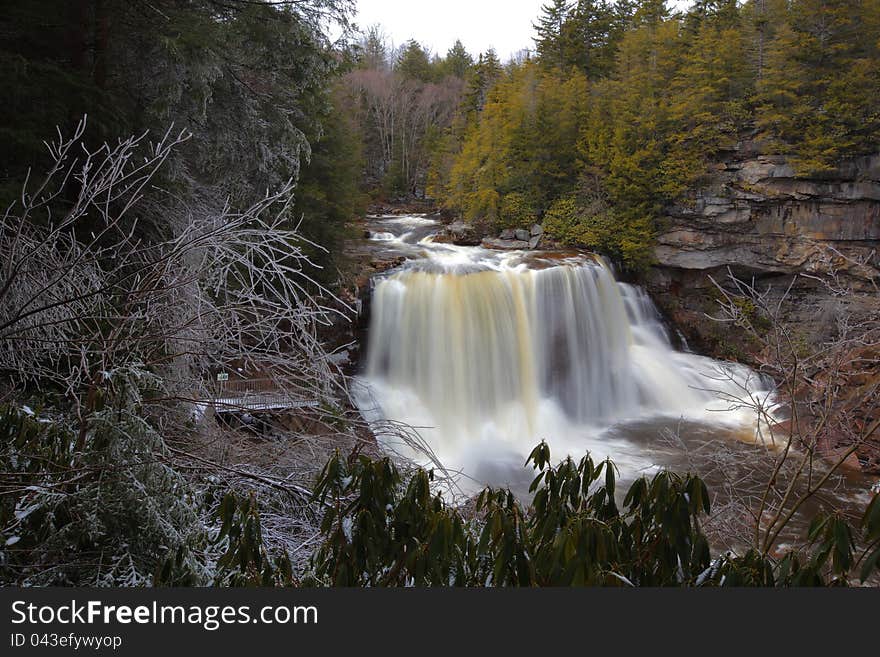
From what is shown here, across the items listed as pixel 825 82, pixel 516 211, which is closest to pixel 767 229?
pixel 825 82

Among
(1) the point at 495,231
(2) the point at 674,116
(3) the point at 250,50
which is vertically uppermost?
(2) the point at 674,116

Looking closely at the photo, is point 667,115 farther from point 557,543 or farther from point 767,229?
point 557,543

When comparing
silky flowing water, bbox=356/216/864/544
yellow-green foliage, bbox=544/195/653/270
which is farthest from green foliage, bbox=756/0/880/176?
silky flowing water, bbox=356/216/864/544

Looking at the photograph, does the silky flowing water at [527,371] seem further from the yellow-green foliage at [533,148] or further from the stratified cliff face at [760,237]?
the yellow-green foliage at [533,148]

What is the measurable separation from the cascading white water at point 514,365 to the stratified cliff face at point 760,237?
233 centimetres

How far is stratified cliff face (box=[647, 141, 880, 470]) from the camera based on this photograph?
1596cm

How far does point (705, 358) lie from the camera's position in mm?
16391

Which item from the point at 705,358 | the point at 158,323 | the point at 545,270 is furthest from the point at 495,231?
the point at 158,323

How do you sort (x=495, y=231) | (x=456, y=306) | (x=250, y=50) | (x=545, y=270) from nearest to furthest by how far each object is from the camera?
1. (x=250, y=50)
2. (x=456, y=306)
3. (x=545, y=270)
4. (x=495, y=231)

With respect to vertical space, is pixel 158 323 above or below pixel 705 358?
above

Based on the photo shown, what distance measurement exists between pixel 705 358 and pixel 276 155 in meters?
13.8

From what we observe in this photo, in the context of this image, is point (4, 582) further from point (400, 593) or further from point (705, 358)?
point (705, 358)

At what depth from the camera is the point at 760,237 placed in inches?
664

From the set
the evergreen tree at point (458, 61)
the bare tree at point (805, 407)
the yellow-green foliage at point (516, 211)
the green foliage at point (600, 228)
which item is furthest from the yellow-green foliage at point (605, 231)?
the evergreen tree at point (458, 61)
